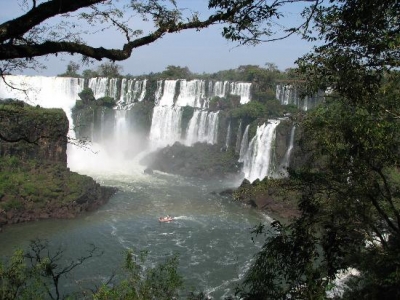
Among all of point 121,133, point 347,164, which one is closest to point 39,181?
point 121,133

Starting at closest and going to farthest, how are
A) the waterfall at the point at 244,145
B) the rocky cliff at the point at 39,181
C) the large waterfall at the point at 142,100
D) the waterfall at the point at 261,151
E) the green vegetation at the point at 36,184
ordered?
the rocky cliff at the point at 39,181 < the green vegetation at the point at 36,184 < the waterfall at the point at 261,151 < the waterfall at the point at 244,145 < the large waterfall at the point at 142,100

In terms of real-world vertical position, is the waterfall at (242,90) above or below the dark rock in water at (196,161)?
above

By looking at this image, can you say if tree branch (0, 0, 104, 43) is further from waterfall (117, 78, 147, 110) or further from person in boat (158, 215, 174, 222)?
waterfall (117, 78, 147, 110)

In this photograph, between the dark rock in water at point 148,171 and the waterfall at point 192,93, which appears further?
the waterfall at point 192,93

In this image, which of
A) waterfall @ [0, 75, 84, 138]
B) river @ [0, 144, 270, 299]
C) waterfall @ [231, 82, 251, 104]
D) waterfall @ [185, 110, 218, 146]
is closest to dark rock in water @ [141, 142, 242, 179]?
waterfall @ [185, 110, 218, 146]

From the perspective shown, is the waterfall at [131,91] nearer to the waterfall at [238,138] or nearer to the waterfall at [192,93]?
the waterfall at [192,93]

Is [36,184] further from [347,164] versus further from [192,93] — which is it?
[347,164]

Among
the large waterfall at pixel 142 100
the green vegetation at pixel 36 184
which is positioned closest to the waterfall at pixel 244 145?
the large waterfall at pixel 142 100
